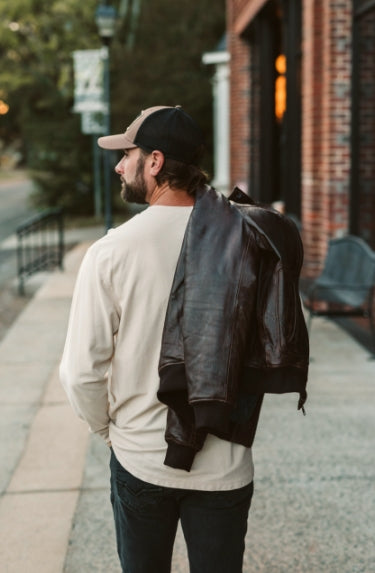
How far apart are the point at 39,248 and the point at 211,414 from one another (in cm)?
1565

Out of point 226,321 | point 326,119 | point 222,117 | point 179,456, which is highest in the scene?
point 222,117

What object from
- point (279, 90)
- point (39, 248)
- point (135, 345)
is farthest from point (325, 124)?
point (39, 248)

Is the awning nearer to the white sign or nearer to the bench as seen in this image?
the white sign

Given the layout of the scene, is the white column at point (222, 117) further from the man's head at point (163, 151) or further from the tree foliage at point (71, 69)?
the man's head at point (163, 151)

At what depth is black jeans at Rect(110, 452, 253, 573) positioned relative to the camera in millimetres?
2314

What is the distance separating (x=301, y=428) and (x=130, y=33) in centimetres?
2280

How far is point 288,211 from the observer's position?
11352 millimetres

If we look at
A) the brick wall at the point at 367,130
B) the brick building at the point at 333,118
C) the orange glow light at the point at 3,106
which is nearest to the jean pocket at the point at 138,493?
the brick building at the point at 333,118

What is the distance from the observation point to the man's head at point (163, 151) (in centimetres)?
228

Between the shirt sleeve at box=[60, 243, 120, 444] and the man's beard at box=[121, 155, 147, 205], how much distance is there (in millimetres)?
200

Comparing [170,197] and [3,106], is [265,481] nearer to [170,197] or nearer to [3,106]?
[170,197]

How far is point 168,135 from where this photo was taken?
89.5 inches

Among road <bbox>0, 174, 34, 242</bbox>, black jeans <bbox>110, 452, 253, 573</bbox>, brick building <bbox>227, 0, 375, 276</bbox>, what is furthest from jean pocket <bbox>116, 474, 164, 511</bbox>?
road <bbox>0, 174, 34, 242</bbox>

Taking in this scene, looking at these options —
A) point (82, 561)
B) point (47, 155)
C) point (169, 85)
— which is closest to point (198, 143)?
point (82, 561)
